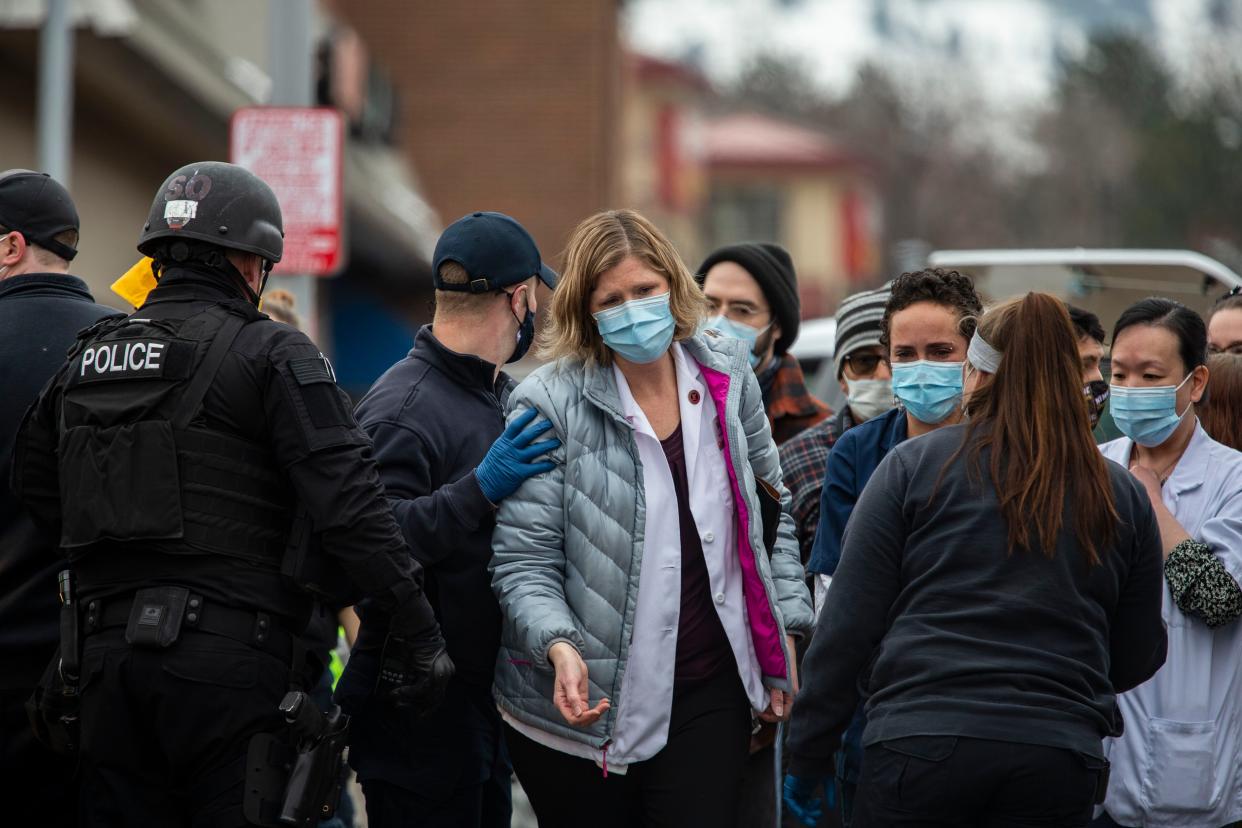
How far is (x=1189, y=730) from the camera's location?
4.43 m

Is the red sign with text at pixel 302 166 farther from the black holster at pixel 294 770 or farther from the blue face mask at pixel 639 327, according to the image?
the black holster at pixel 294 770

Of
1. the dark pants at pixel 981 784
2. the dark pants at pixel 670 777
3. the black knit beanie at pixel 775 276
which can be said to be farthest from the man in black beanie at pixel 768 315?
the dark pants at pixel 981 784

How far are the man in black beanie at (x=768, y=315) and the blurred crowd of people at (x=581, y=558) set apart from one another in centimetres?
110

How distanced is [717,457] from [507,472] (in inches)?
22.6

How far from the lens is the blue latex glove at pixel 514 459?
165 inches

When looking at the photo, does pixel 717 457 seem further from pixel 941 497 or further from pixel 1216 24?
pixel 1216 24

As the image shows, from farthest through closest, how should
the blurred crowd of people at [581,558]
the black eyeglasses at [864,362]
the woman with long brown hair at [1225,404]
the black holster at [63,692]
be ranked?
1. the black eyeglasses at [864,362]
2. the woman with long brown hair at [1225,404]
3. the black holster at [63,692]
4. the blurred crowd of people at [581,558]

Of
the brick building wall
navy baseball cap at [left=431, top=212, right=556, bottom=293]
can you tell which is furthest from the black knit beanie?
the brick building wall

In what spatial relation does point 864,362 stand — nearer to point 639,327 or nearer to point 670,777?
point 639,327

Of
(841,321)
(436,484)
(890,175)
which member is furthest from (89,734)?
(890,175)

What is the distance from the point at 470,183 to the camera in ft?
83.7

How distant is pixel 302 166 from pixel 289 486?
13.7 feet

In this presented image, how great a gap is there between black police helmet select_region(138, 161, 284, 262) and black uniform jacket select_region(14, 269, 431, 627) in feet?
0.62

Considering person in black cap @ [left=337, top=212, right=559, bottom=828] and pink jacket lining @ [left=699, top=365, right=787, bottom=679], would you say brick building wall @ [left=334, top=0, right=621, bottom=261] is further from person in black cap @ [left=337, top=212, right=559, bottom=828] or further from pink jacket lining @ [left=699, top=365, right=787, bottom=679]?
pink jacket lining @ [left=699, top=365, right=787, bottom=679]
